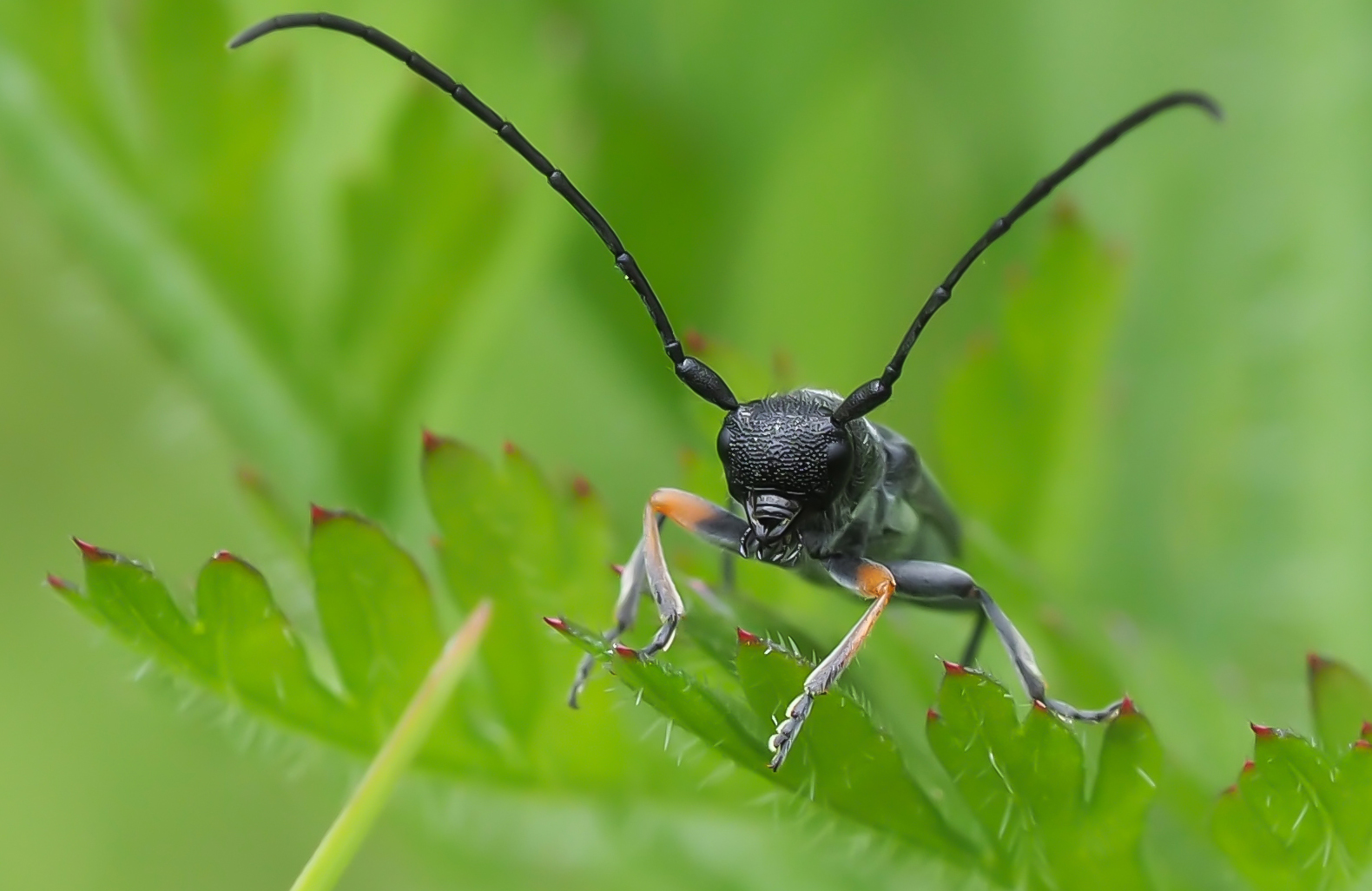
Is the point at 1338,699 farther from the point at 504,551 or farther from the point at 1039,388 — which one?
the point at 504,551

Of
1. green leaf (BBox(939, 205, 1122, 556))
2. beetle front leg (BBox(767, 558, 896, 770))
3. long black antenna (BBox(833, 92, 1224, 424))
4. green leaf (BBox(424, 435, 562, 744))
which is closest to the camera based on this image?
beetle front leg (BBox(767, 558, 896, 770))

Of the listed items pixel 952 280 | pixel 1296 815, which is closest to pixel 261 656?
pixel 952 280

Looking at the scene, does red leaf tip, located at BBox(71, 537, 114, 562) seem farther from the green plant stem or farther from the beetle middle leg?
the beetle middle leg

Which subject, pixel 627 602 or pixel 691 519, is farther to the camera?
pixel 691 519

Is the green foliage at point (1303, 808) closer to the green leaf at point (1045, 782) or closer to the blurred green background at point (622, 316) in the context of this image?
the green leaf at point (1045, 782)

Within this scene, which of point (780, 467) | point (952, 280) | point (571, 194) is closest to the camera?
point (780, 467)

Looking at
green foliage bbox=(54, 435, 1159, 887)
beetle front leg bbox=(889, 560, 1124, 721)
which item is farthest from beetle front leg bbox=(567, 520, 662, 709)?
beetle front leg bbox=(889, 560, 1124, 721)

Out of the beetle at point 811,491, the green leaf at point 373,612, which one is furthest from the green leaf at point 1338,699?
the green leaf at point 373,612
